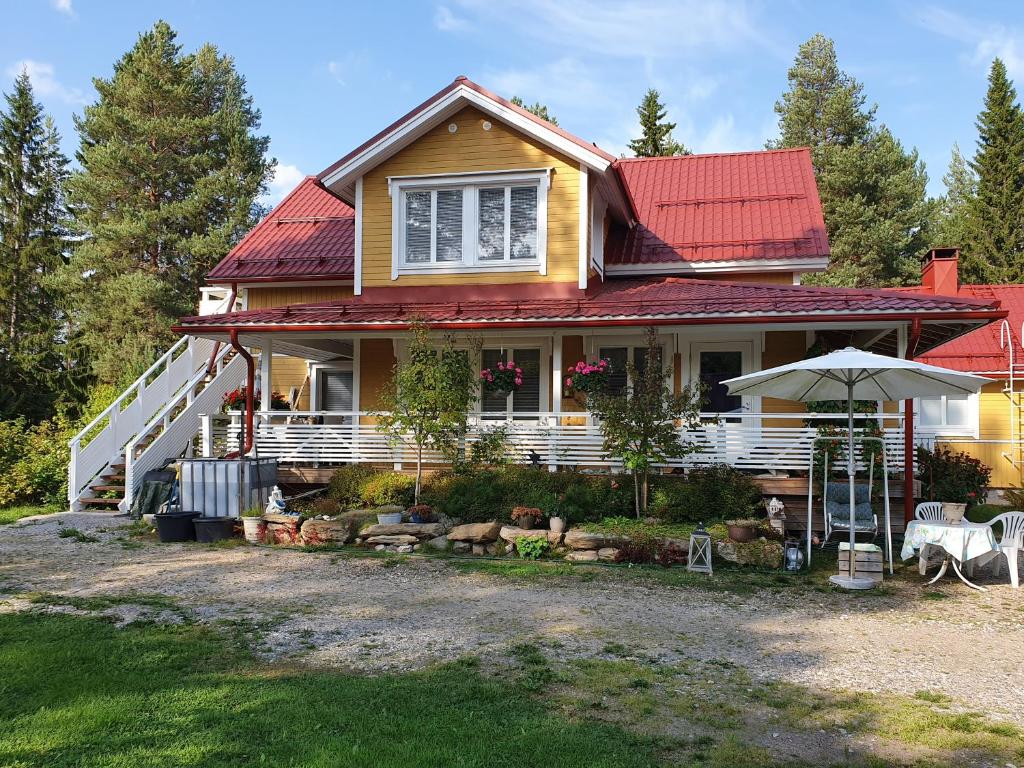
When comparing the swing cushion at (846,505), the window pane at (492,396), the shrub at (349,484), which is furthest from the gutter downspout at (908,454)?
the shrub at (349,484)

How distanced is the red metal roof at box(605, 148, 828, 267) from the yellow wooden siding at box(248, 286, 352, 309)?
20.0 feet

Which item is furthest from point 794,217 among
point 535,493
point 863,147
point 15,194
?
point 15,194

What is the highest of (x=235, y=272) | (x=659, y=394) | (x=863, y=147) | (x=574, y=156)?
(x=863, y=147)

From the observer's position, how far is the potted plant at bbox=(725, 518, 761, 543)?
1026cm

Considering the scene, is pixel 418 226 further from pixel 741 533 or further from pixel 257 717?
pixel 257 717

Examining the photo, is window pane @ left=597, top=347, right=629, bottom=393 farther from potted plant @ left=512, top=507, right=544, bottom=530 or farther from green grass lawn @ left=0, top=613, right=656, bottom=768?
green grass lawn @ left=0, top=613, right=656, bottom=768

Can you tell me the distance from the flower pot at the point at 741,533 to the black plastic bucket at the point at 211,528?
7.37 metres

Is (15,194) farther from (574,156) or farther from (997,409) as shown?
(997,409)

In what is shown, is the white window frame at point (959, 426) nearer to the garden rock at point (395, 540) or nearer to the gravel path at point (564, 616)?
the gravel path at point (564, 616)

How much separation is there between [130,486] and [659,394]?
32.1 ft

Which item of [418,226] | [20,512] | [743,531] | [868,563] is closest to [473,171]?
[418,226]

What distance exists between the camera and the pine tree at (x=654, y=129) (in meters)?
37.5

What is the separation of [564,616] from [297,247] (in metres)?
13.9

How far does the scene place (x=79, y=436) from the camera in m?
14.8
